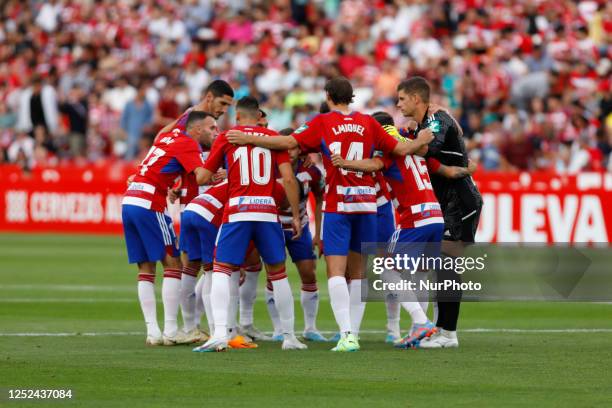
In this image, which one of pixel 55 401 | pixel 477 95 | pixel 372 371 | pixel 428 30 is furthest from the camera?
pixel 428 30

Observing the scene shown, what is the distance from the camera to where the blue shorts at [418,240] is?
38.6 feet

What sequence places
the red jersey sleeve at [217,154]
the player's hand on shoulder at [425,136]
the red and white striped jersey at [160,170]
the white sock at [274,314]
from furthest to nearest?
the white sock at [274,314] → the red and white striped jersey at [160,170] → the player's hand on shoulder at [425,136] → the red jersey sleeve at [217,154]

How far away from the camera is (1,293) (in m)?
17.2

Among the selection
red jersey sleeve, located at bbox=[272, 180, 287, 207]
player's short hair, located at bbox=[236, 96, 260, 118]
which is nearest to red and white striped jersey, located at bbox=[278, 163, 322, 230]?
red jersey sleeve, located at bbox=[272, 180, 287, 207]

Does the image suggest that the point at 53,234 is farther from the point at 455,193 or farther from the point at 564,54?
the point at 455,193

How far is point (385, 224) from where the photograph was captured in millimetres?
12750

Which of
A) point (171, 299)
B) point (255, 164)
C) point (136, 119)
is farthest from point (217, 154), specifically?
point (136, 119)

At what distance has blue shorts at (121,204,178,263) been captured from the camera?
12297mm

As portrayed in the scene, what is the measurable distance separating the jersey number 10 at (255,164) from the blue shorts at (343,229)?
0.65 metres

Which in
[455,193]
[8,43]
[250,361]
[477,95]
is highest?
[8,43]

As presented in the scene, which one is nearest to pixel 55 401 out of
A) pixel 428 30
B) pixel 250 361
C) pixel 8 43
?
pixel 250 361

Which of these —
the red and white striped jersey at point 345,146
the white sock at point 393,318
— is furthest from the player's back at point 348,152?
the white sock at point 393,318

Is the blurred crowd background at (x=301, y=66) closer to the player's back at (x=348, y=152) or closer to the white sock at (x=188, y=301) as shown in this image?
the white sock at (x=188, y=301)

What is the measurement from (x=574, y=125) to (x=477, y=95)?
2.89 metres
